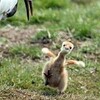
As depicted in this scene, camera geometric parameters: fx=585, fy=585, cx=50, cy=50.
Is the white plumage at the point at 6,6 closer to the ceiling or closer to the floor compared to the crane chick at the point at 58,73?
closer to the ceiling

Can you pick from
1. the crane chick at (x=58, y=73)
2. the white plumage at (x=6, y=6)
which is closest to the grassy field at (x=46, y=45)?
the crane chick at (x=58, y=73)

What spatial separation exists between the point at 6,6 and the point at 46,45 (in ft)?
7.44

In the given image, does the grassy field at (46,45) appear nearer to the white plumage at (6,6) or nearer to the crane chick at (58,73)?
the crane chick at (58,73)

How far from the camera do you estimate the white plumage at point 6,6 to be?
5.40 m

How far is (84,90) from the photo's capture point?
601 cm

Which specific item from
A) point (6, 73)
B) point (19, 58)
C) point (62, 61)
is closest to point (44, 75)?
point (62, 61)

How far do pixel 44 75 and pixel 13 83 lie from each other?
357mm

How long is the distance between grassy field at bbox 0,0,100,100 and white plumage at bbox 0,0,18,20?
2.37 feet

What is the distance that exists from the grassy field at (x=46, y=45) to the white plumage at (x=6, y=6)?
0.72 metres

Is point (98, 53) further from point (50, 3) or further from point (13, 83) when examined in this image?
point (50, 3)

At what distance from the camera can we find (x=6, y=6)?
17.9 ft

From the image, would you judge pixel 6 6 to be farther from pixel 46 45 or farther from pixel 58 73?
pixel 46 45

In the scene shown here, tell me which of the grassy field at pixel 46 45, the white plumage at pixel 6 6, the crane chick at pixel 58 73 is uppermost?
the white plumage at pixel 6 6

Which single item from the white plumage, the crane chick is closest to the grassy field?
the crane chick
